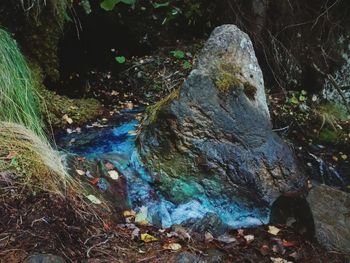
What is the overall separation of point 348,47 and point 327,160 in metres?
1.81

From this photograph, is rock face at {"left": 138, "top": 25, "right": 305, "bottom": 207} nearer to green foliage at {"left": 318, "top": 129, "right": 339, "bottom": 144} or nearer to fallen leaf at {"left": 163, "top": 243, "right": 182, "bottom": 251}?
fallen leaf at {"left": 163, "top": 243, "right": 182, "bottom": 251}

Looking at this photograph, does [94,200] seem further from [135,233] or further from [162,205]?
[162,205]

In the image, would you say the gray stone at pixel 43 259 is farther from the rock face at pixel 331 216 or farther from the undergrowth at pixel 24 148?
the rock face at pixel 331 216

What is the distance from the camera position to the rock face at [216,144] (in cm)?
369

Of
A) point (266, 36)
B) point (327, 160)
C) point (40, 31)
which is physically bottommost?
point (327, 160)

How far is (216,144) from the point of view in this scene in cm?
380

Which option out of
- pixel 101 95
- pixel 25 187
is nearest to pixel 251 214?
pixel 25 187

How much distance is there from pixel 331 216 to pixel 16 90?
2.94 m

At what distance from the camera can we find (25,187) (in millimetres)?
2715

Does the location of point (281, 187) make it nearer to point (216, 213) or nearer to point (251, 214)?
point (251, 214)

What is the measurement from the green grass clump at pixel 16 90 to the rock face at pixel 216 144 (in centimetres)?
104

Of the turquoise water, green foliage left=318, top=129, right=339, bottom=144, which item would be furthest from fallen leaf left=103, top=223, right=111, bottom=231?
green foliage left=318, top=129, right=339, bottom=144

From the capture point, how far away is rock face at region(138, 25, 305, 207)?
3.69 m

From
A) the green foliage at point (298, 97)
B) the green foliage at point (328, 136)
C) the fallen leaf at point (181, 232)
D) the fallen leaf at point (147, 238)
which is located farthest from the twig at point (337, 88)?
the fallen leaf at point (147, 238)
